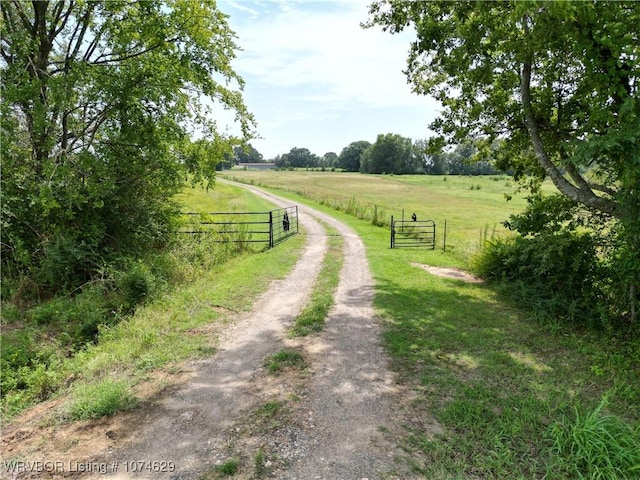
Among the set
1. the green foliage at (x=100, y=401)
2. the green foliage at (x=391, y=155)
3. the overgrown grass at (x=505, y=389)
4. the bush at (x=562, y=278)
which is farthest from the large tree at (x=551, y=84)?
the green foliage at (x=391, y=155)

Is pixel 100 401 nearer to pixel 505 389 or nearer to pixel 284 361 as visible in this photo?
pixel 284 361

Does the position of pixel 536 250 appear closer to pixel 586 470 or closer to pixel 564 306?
pixel 564 306

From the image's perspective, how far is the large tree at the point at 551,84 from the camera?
529 cm

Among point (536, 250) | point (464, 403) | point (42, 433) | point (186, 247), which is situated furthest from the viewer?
point (186, 247)

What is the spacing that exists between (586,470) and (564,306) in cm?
557

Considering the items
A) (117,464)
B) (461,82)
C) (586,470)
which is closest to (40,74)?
(117,464)

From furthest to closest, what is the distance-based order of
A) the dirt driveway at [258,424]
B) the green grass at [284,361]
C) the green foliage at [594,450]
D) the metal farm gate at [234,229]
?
the metal farm gate at [234,229]
the green grass at [284,361]
the dirt driveway at [258,424]
the green foliage at [594,450]

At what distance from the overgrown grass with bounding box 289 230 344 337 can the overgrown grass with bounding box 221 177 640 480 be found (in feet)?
4.14

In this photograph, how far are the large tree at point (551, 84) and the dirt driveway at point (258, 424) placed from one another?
4662 mm

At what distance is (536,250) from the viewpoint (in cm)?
923

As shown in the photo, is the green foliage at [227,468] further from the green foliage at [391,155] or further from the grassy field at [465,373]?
the green foliage at [391,155]

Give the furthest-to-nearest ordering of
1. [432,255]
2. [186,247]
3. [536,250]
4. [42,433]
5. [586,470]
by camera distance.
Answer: [432,255] < [186,247] < [536,250] < [42,433] < [586,470]

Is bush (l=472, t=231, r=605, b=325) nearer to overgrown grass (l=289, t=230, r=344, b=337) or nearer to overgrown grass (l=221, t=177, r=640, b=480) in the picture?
overgrown grass (l=221, t=177, r=640, b=480)

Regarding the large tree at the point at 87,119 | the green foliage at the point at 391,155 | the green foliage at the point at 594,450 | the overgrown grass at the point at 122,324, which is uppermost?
the green foliage at the point at 391,155
